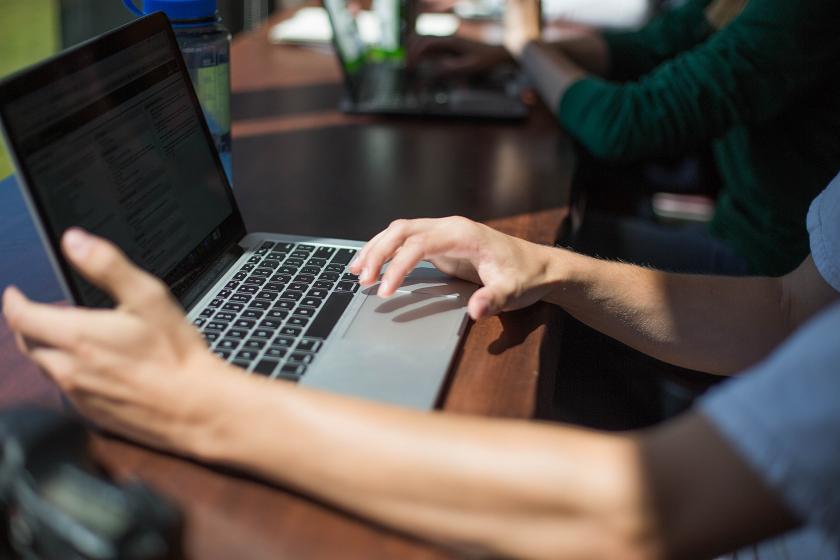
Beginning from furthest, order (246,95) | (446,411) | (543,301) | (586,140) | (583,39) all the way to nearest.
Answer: (583,39), (246,95), (586,140), (543,301), (446,411)

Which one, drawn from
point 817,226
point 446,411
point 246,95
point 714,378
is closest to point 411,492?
point 446,411

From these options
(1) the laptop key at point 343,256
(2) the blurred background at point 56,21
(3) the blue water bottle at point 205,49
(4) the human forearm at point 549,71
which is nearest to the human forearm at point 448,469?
(1) the laptop key at point 343,256

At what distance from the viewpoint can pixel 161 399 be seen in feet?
1.94

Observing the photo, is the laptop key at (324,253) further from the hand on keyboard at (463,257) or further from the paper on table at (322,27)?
the paper on table at (322,27)

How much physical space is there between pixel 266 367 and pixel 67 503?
245mm

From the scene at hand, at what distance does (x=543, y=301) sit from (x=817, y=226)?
0.33 metres

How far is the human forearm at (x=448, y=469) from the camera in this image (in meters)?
0.55

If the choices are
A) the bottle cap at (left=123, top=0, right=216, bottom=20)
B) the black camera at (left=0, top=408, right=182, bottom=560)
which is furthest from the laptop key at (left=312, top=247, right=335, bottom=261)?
the black camera at (left=0, top=408, right=182, bottom=560)

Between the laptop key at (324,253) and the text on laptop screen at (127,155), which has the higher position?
the text on laptop screen at (127,155)

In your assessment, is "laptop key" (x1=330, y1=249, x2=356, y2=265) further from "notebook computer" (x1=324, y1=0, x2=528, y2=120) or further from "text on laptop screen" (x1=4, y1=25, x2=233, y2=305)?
"notebook computer" (x1=324, y1=0, x2=528, y2=120)

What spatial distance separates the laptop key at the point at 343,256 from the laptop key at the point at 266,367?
9.1 inches

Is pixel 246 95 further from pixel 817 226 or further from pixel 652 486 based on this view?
pixel 652 486

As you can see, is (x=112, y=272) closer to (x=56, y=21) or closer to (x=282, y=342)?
(x=282, y=342)

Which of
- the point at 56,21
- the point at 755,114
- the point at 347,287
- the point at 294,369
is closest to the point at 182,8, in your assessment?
the point at 347,287
